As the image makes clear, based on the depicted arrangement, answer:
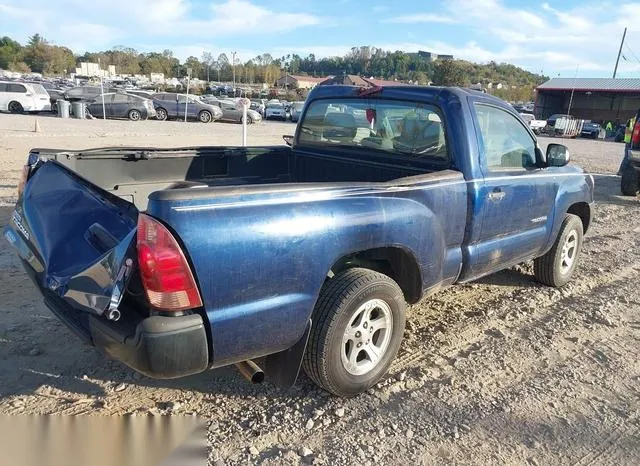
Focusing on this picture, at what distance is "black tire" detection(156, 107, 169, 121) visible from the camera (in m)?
29.8

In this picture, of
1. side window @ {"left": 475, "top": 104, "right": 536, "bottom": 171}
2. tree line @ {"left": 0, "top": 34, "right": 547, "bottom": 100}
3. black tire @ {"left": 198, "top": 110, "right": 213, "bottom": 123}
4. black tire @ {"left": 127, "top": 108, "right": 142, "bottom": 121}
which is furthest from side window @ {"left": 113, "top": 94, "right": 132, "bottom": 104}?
tree line @ {"left": 0, "top": 34, "right": 547, "bottom": 100}

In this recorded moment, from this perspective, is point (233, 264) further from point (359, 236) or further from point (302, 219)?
point (359, 236)

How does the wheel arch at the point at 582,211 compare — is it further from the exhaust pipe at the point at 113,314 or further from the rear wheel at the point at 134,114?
the rear wheel at the point at 134,114

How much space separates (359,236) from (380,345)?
81 centimetres

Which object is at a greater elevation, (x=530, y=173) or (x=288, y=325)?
(x=530, y=173)

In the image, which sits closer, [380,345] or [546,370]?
[380,345]

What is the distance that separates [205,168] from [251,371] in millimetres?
2464

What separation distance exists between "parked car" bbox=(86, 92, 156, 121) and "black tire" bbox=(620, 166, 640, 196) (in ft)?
77.4

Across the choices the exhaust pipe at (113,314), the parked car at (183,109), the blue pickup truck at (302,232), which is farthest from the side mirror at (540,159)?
the parked car at (183,109)

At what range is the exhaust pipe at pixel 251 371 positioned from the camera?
9.14ft

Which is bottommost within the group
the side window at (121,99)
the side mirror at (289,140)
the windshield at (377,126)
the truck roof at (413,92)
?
the side window at (121,99)

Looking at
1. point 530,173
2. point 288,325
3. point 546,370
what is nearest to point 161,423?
point 288,325

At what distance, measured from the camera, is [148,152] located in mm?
4320

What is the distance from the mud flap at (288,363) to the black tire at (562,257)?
326cm
